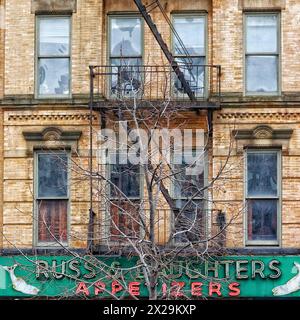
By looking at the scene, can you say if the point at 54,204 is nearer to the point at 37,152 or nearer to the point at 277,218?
the point at 37,152

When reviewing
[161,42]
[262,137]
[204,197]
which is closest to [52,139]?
[161,42]

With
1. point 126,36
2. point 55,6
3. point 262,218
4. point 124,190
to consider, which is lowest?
point 262,218

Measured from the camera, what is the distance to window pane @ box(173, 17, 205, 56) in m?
23.0

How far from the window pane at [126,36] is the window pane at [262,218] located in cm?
393

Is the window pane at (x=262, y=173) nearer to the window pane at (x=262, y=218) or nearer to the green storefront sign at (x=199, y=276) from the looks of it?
the window pane at (x=262, y=218)

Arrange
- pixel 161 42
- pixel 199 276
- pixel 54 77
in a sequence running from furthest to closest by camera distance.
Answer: pixel 54 77 < pixel 199 276 < pixel 161 42

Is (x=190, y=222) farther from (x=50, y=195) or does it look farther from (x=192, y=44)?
(x=192, y=44)

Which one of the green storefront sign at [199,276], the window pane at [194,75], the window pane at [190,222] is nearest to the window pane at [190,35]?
the window pane at [194,75]

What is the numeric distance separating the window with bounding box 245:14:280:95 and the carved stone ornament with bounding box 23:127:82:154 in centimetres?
366

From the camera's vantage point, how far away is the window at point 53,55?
2309 centimetres

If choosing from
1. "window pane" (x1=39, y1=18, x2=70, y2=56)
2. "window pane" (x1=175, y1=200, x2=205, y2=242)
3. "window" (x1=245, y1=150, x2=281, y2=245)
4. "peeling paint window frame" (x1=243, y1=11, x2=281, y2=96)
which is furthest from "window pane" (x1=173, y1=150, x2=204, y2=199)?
"window pane" (x1=39, y1=18, x2=70, y2=56)

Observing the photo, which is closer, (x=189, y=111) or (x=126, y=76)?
(x=189, y=111)

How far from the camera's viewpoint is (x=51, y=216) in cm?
2291

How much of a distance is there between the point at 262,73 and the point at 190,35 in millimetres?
→ 1656
